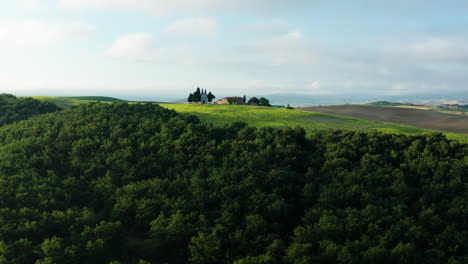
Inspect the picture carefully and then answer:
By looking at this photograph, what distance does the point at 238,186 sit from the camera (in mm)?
29219

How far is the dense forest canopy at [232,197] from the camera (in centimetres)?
2238

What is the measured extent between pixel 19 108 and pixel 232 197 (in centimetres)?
5936

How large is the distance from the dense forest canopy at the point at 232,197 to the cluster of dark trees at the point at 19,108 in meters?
21.3

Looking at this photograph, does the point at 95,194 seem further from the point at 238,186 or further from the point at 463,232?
the point at 463,232

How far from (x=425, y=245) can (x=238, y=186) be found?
50.7 ft

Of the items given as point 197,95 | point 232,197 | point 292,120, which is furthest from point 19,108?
point 232,197

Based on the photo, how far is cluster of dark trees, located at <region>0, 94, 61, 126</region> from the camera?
193 ft

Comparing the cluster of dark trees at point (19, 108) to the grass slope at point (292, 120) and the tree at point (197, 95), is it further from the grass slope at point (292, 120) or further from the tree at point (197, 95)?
the tree at point (197, 95)

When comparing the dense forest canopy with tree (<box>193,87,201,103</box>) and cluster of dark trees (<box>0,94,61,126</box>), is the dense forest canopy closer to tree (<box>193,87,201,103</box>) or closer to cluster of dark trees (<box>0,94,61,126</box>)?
cluster of dark trees (<box>0,94,61,126</box>)

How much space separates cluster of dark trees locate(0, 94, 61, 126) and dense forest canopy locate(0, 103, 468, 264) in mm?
21325

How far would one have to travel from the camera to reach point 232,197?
93.7 feet

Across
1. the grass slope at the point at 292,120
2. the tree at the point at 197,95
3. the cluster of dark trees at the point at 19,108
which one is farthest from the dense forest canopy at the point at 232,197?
the tree at the point at 197,95

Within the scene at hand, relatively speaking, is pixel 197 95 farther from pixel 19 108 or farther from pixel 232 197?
pixel 232 197

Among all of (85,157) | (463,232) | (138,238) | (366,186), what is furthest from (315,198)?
(85,157)
